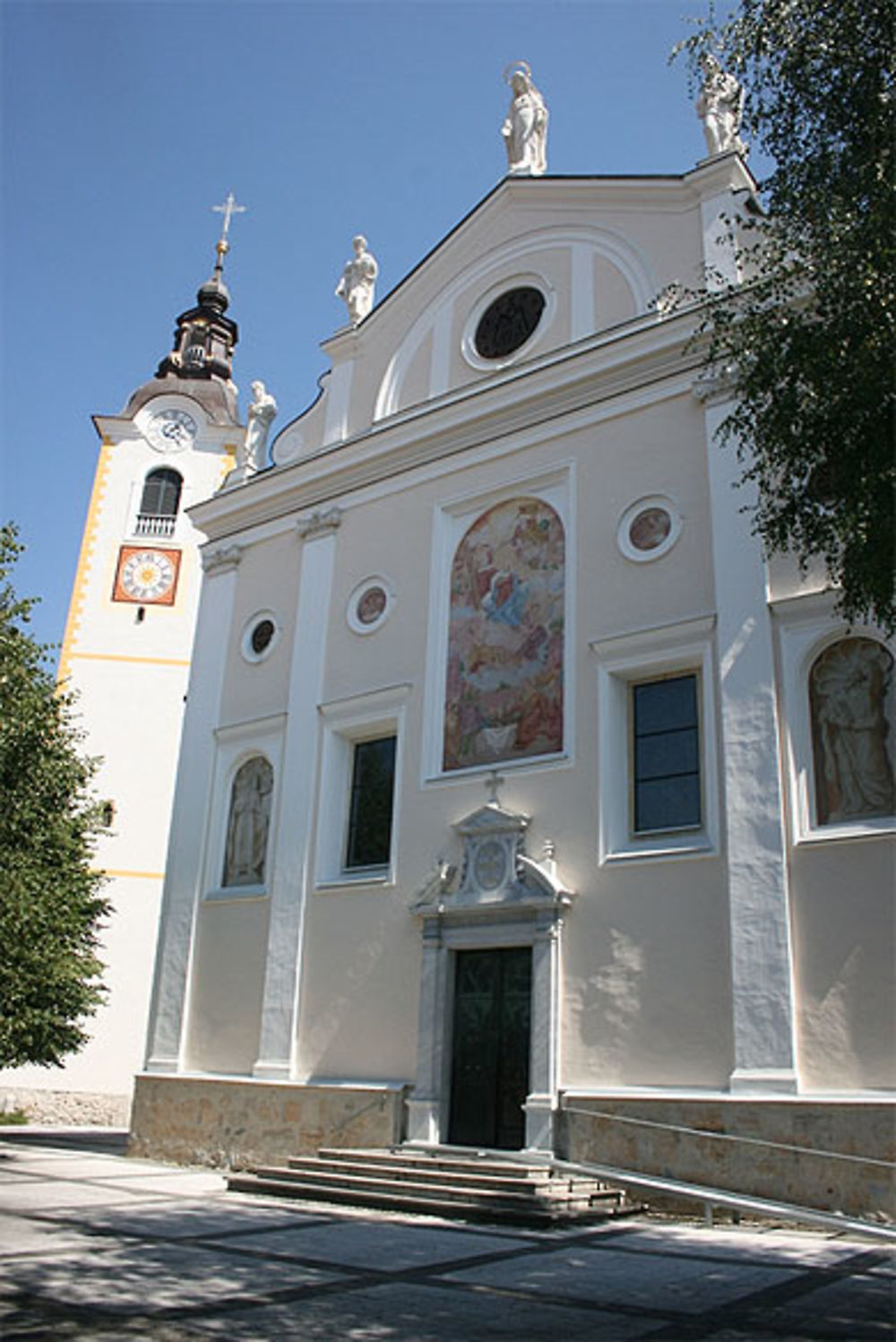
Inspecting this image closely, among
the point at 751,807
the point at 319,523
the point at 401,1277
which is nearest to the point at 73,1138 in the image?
the point at 319,523

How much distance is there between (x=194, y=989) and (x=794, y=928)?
29.5 feet

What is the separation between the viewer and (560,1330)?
5.82 metres

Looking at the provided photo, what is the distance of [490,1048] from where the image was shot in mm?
12875

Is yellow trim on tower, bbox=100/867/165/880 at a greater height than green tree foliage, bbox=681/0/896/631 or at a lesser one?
lesser

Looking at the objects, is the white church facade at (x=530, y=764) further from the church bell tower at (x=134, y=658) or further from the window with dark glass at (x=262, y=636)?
the church bell tower at (x=134, y=658)

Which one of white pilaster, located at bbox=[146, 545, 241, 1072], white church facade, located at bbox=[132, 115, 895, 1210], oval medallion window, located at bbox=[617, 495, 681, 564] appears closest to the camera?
white church facade, located at bbox=[132, 115, 895, 1210]

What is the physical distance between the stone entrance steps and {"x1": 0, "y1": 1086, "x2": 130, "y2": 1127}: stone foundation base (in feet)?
37.3

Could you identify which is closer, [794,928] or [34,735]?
[794,928]

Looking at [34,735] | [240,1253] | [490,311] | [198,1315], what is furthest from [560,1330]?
[490,311]

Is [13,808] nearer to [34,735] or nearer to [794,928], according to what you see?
[34,735]

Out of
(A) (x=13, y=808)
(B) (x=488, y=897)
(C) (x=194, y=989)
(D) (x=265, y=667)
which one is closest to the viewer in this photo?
(B) (x=488, y=897)

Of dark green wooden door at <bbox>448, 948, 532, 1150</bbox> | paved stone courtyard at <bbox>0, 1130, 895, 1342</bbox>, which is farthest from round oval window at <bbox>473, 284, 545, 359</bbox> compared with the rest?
paved stone courtyard at <bbox>0, 1130, 895, 1342</bbox>

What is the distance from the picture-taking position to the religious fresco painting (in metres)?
13.9

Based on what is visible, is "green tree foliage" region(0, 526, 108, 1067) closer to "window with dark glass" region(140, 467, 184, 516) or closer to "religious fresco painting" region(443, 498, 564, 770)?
"religious fresco painting" region(443, 498, 564, 770)
